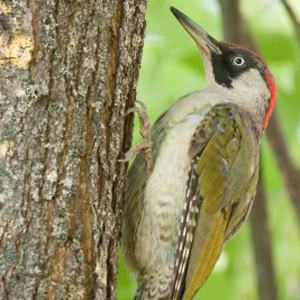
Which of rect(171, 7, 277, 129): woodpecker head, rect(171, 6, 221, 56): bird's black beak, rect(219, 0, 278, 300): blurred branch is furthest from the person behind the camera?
rect(219, 0, 278, 300): blurred branch

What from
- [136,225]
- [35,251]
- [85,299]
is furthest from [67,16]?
[136,225]

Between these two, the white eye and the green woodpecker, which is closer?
the green woodpecker

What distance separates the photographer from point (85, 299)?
Result: 8.87ft

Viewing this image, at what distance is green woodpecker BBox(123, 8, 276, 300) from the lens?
11.9 feet

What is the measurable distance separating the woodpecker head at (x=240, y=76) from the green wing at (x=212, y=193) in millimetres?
404

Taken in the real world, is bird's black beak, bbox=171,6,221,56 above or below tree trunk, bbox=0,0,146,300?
above

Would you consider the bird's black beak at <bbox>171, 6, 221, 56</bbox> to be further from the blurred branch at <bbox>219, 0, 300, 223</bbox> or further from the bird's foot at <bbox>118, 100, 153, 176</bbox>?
the bird's foot at <bbox>118, 100, 153, 176</bbox>

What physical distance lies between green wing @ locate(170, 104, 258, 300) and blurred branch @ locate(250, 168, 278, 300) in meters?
0.84

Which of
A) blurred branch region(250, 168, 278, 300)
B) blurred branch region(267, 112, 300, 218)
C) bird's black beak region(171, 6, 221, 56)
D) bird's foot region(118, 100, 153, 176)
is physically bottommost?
blurred branch region(250, 168, 278, 300)

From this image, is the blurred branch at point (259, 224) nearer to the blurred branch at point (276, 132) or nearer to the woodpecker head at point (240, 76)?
the blurred branch at point (276, 132)

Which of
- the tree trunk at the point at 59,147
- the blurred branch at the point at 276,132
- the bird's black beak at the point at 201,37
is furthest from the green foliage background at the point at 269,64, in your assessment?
the tree trunk at the point at 59,147

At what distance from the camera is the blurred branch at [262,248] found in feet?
15.5

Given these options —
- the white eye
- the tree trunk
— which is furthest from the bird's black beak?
the tree trunk

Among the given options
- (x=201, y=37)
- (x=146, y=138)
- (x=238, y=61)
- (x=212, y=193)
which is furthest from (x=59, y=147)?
(x=238, y=61)
